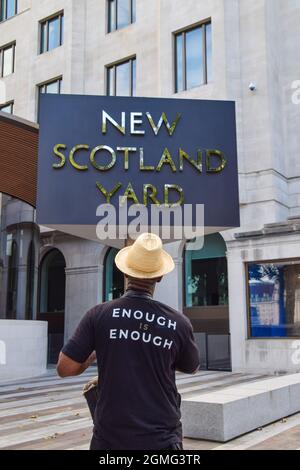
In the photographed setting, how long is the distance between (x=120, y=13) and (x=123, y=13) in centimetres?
20

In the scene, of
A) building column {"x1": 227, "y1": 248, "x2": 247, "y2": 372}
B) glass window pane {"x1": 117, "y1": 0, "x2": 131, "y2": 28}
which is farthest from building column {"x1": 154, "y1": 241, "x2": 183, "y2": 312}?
glass window pane {"x1": 117, "y1": 0, "x2": 131, "y2": 28}

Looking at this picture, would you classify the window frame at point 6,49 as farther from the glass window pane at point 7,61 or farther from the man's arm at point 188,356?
the man's arm at point 188,356

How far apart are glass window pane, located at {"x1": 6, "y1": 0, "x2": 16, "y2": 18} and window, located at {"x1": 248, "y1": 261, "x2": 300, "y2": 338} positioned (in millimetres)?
23512

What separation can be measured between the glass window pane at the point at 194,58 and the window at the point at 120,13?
4452 millimetres

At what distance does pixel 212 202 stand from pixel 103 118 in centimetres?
432

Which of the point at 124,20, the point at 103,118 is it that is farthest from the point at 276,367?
the point at 124,20

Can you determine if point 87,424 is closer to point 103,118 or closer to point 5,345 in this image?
point 5,345

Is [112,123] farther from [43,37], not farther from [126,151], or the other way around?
[43,37]

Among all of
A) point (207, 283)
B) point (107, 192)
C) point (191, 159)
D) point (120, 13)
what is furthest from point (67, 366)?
point (120, 13)

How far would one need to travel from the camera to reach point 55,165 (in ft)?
52.9

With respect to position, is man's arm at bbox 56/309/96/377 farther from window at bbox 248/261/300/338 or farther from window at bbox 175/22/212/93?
window at bbox 175/22/212/93

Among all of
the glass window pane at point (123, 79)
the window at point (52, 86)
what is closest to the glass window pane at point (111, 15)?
the glass window pane at point (123, 79)

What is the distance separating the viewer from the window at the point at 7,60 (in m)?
32.5
